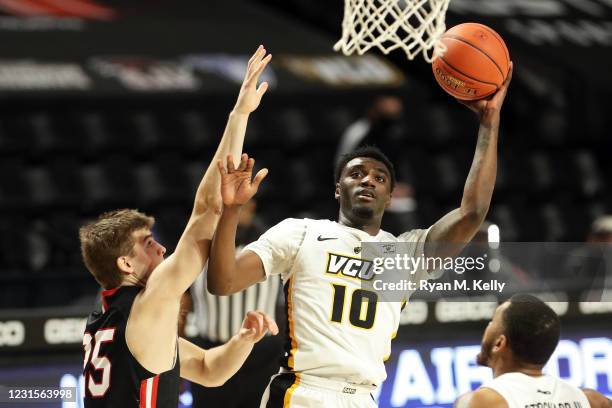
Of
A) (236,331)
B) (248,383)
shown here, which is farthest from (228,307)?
(248,383)

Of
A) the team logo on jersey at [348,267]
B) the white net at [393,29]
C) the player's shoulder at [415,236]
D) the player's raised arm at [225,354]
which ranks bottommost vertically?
the player's raised arm at [225,354]

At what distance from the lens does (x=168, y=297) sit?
4.18m

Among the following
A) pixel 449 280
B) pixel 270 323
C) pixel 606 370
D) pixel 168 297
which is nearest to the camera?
pixel 168 297

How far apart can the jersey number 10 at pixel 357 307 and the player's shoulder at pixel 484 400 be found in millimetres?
504

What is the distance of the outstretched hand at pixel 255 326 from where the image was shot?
4574 millimetres

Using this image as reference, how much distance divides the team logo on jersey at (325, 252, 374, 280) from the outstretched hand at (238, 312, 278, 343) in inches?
12.3

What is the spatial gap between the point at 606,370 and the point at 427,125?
5.35 meters

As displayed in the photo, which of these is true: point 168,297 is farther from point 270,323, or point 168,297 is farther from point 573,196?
point 573,196

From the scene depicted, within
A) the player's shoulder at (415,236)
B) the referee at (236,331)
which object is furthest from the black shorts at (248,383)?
the player's shoulder at (415,236)

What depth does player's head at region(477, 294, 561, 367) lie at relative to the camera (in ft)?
14.5

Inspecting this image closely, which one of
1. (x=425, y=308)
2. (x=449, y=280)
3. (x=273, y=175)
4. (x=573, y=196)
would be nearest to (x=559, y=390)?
(x=449, y=280)

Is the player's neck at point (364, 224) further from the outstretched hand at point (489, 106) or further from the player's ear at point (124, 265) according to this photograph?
the player's ear at point (124, 265)

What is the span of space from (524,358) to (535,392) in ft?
0.46

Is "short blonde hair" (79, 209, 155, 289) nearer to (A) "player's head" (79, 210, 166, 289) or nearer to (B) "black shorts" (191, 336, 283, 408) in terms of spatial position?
(A) "player's head" (79, 210, 166, 289)
